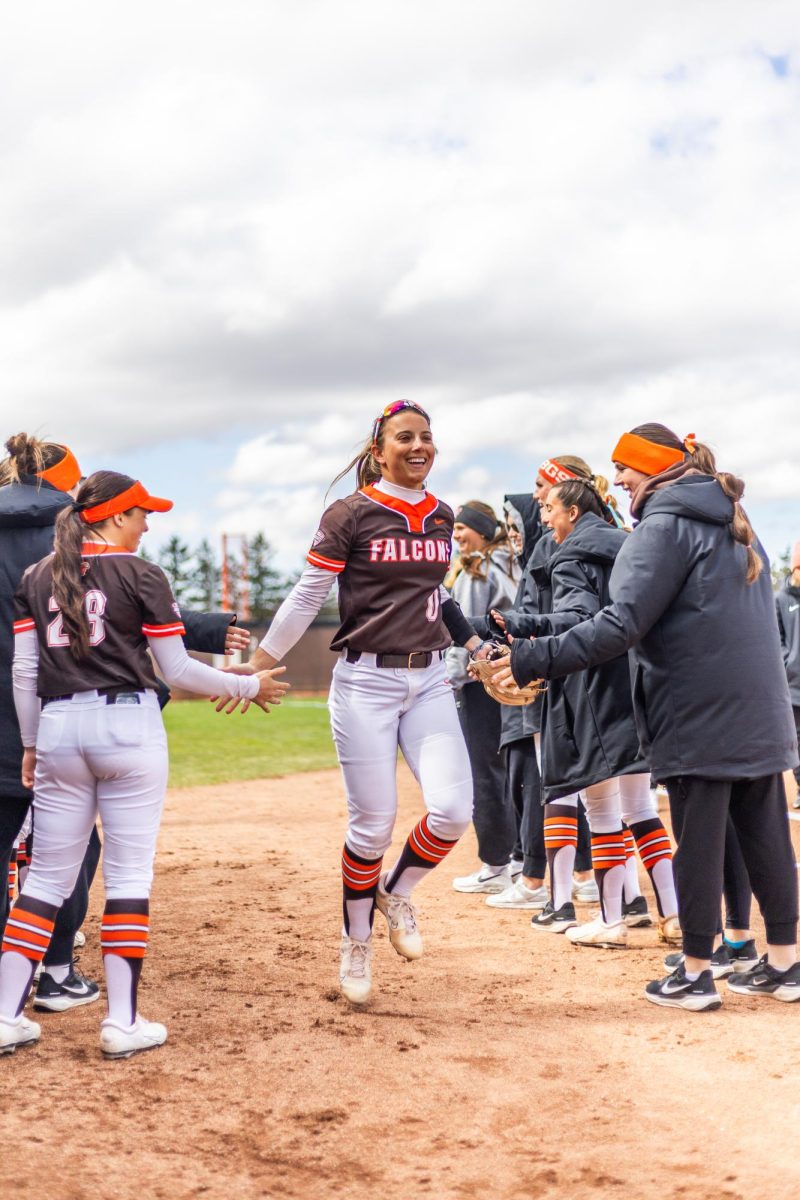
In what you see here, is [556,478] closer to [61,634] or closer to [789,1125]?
[61,634]

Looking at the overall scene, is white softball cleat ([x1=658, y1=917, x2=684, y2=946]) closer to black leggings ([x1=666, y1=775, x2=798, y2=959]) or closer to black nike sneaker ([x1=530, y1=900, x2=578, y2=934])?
black nike sneaker ([x1=530, y1=900, x2=578, y2=934])

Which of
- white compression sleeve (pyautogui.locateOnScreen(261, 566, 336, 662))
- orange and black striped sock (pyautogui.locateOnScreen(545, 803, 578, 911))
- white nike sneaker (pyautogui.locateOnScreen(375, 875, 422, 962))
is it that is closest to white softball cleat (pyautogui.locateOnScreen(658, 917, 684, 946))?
orange and black striped sock (pyautogui.locateOnScreen(545, 803, 578, 911))

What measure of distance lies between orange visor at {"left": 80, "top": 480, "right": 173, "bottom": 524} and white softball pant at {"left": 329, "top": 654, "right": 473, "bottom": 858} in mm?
1001

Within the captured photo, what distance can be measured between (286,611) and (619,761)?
173cm

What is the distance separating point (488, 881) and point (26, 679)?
390 cm

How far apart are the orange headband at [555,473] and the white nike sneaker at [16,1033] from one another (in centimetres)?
345

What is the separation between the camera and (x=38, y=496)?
4766mm

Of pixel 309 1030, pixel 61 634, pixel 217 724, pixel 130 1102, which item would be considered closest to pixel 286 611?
pixel 61 634

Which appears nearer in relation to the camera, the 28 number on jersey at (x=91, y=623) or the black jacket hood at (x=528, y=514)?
the 28 number on jersey at (x=91, y=623)

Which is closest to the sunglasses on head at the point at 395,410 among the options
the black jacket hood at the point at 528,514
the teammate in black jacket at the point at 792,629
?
the black jacket hood at the point at 528,514

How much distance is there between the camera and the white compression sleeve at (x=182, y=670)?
4.30 meters

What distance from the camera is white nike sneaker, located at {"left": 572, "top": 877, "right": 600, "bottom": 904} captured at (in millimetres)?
7141

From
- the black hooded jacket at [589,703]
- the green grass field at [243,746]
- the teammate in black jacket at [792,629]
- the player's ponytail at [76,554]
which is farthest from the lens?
the green grass field at [243,746]

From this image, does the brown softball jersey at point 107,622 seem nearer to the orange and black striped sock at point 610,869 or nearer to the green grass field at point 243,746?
the orange and black striped sock at point 610,869
